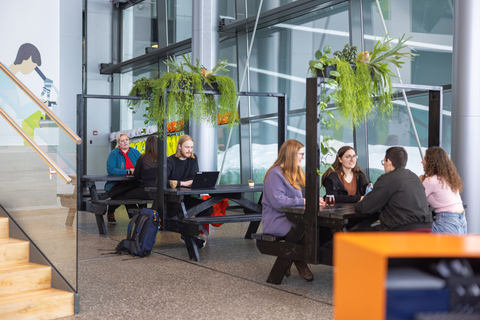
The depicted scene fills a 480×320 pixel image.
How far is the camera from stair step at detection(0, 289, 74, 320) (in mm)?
3865

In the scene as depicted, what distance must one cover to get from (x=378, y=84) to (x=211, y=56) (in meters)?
5.60

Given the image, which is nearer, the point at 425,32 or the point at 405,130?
the point at 425,32

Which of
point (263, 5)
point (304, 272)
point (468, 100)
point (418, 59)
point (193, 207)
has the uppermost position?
point (263, 5)

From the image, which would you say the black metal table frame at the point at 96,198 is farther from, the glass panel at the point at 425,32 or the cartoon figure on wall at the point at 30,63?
the glass panel at the point at 425,32

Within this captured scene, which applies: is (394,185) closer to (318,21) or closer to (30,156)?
(30,156)

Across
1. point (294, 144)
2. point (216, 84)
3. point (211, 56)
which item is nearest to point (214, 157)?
point (211, 56)

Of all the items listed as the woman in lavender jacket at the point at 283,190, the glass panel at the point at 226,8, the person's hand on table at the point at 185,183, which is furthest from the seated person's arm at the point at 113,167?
the woman in lavender jacket at the point at 283,190

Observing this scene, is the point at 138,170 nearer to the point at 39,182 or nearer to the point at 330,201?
the point at 39,182

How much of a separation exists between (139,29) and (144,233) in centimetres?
1075

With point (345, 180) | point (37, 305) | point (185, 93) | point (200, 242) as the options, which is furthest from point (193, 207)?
point (37, 305)

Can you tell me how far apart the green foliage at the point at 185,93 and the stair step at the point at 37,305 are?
2879mm

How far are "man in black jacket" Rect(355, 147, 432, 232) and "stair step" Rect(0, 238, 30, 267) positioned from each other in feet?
8.54

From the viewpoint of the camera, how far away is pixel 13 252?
457cm

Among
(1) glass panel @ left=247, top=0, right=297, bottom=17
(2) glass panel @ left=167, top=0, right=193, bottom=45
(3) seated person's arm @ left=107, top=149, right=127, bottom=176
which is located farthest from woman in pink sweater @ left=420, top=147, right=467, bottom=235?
(2) glass panel @ left=167, top=0, right=193, bottom=45
